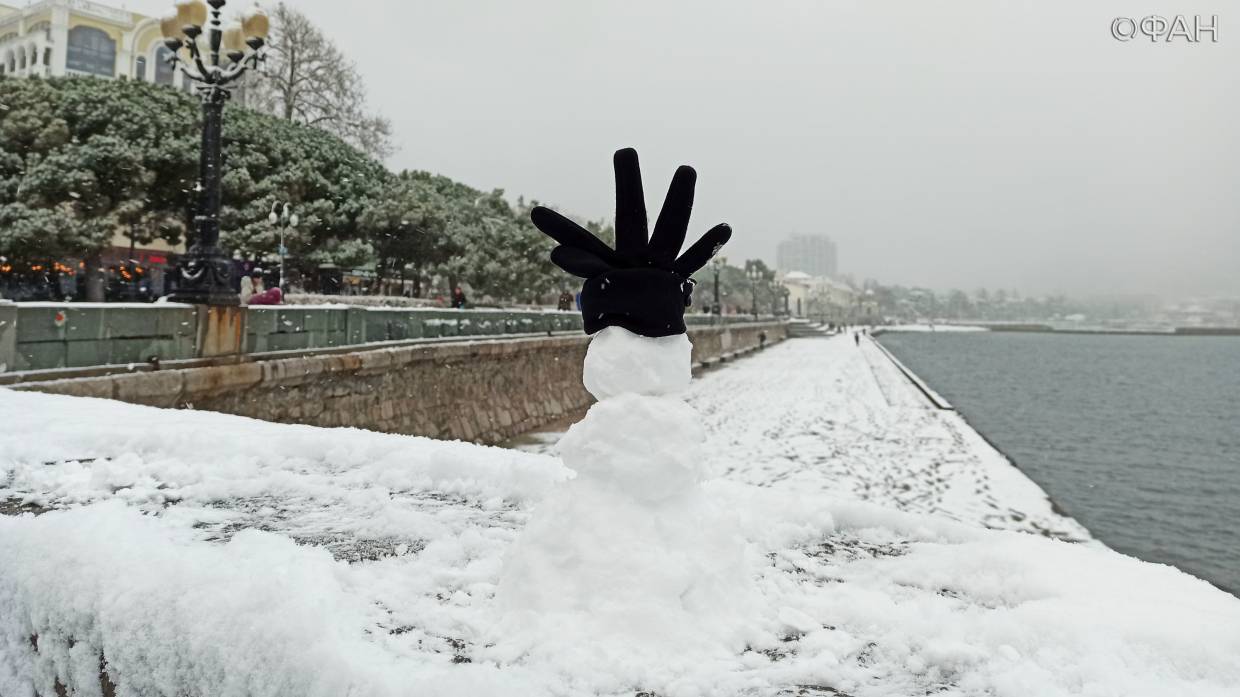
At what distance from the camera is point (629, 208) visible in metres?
2.35

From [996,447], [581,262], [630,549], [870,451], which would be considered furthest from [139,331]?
[996,447]

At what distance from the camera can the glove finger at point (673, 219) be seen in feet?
7.60

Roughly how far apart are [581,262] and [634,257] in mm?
190

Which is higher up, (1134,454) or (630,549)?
(630,549)

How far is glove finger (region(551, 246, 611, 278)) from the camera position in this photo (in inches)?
93.0

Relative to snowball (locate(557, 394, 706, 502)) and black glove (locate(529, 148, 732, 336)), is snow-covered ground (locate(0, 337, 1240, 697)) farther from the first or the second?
Result: black glove (locate(529, 148, 732, 336))

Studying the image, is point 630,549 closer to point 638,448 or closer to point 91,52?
point 638,448

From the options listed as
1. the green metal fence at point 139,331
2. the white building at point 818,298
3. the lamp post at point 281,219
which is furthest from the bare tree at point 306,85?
the white building at point 818,298

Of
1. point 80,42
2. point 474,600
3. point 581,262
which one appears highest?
point 80,42

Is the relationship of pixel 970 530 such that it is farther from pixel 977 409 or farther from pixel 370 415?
pixel 977 409

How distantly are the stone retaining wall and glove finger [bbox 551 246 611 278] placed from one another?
6.41m

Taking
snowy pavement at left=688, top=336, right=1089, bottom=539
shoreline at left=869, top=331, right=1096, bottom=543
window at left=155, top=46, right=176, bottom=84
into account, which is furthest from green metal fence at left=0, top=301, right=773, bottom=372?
window at left=155, top=46, right=176, bottom=84

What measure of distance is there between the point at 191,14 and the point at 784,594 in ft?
35.0

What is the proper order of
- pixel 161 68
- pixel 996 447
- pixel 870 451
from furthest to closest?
pixel 161 68
pixel 996 447
pixel 870 451
